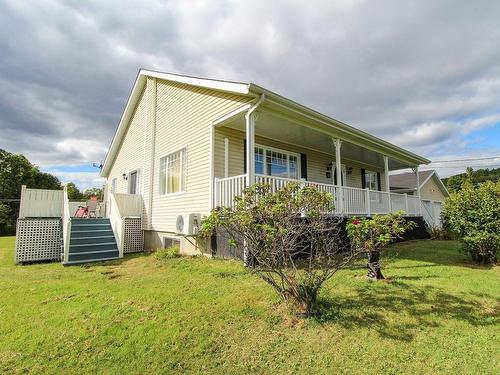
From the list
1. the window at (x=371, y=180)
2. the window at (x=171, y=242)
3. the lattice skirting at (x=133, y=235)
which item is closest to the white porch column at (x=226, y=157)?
the window at (x=171, y=242)

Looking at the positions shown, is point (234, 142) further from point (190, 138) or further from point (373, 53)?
point (373, 53)

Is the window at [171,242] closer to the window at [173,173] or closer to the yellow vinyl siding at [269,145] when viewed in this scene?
the window at [173,173]

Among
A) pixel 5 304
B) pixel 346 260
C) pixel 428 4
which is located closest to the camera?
pixel 346 260

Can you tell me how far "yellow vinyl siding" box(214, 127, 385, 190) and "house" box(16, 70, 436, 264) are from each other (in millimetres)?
35

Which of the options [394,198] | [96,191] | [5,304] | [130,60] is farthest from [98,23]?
[96,191]

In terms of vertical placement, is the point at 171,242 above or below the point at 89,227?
below

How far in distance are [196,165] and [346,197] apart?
5189 mm

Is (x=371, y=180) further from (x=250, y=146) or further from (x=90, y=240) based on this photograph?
(x=90, y=240)

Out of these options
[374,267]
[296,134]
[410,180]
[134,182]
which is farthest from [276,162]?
[410,180]

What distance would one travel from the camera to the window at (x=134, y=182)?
12219mm

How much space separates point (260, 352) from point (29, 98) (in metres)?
17.8

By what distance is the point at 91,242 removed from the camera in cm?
849

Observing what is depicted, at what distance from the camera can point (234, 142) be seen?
8.38 metres

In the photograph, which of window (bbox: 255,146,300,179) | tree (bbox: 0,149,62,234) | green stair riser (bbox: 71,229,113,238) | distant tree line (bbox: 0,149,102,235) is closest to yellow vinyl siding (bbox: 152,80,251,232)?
green stair riser (bbox: 71,229,113,238)
